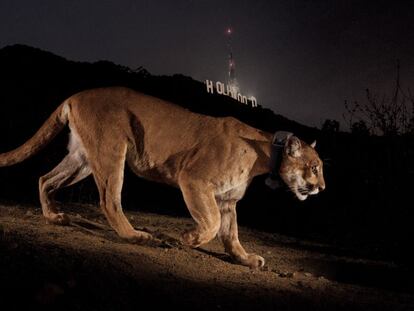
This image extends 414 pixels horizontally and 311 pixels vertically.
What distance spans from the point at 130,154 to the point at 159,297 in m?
2.62

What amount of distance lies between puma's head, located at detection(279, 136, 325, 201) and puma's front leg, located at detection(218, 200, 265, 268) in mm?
769

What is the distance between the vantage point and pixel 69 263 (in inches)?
128

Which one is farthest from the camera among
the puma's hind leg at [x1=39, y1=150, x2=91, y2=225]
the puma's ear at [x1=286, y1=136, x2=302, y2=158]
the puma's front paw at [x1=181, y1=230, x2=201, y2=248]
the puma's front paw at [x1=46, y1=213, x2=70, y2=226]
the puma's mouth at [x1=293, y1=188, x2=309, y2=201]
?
the puma's hind leg at [x1=39, y1=150, x2=91, y2=225]

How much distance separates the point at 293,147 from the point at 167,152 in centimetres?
149

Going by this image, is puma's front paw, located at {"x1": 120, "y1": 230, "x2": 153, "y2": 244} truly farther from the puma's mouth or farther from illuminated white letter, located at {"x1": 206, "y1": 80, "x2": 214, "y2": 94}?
illuminated white letter, located at {"x1": 206, "y1": 80, "x2": 214, "y2": 94}

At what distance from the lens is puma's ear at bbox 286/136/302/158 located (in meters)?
5.15

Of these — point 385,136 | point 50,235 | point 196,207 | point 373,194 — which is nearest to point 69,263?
point 50,235

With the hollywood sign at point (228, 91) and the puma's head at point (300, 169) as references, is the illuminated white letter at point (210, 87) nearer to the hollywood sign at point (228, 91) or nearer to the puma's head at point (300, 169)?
the hollywood sign at point (228, 91)

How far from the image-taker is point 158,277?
138 inches

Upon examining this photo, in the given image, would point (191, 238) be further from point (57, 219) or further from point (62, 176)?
point (62, 176)

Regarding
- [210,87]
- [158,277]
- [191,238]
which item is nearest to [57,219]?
[191,238]

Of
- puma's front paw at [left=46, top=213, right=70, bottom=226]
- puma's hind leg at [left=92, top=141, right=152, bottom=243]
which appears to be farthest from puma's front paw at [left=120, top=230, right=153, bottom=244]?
puma's front paw at [left=46, top=213, right=70, bottom=226]

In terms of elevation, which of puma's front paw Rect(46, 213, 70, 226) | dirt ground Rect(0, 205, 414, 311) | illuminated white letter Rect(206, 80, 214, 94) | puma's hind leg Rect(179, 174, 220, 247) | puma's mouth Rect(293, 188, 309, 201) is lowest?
dirt ground Rect(0, 205, 414, 311)

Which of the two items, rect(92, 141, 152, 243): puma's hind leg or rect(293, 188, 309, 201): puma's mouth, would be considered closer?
rect(92, 141, 152, 243): puma's hind leg
